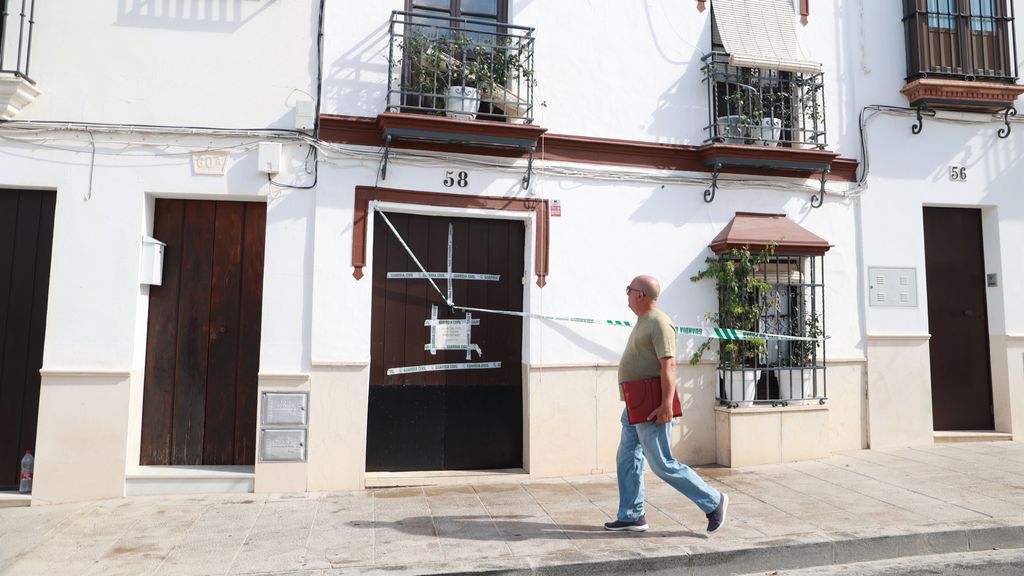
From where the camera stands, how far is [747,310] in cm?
703

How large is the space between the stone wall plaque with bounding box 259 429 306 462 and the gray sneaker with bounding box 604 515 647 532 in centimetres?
287

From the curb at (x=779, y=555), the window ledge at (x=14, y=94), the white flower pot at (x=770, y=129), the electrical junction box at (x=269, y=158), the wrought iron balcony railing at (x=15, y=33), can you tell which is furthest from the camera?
the white flower pot at (x=770, y=129)

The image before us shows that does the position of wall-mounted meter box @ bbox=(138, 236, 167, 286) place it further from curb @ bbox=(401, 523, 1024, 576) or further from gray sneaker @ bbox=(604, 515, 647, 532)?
gray sneaker @ bbox=(604, 515, 647, 532)

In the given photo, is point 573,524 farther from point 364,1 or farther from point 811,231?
point 364,1

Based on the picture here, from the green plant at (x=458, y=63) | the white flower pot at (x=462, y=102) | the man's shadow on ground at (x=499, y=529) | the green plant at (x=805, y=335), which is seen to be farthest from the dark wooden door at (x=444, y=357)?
the green plant at (x=805, y=335)

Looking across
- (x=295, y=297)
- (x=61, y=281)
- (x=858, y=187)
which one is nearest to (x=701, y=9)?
(x=858, y=187)

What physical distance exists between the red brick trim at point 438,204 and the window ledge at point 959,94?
14.8 feet

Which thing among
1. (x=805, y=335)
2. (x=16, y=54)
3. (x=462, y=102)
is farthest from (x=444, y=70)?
(x=805, y=335)

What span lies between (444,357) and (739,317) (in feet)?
10.0

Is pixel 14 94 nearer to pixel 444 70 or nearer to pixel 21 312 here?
pixel 21 312

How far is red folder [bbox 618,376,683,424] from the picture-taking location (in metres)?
4.67

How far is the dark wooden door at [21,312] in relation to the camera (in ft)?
19.7

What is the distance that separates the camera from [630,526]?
4.85 metres

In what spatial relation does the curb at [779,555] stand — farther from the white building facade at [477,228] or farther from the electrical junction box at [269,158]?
the electrical junction box at [269,158]
